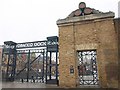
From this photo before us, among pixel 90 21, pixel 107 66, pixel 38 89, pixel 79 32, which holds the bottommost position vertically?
pixel 38 89

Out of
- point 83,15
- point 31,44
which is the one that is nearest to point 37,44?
point 31,44

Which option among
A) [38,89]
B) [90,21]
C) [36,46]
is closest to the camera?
[38,89]

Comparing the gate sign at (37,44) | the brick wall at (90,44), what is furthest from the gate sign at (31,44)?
the brick wall at (90,44)

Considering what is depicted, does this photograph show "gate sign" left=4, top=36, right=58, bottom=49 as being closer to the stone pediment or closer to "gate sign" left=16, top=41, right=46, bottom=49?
"gate sign" left=16, top=41, right=46, bottom=49

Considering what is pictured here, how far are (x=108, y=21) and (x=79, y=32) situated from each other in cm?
205

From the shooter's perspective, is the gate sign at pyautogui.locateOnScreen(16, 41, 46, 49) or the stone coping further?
the gate sign at pyautogui.locateOnScreen(16, 41, 46, 49)

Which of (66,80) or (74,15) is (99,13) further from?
(66,80)

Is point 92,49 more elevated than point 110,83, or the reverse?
point 92,49

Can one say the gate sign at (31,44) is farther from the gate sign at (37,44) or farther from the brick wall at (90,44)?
the brick wall at (90,44)

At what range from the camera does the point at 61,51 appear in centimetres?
1203

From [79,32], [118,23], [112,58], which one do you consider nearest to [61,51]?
[79,32]

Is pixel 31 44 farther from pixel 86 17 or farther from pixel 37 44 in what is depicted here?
pixel 86 17

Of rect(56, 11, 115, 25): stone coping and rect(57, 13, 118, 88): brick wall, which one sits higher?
rect(56, 11, 115, 25): stone coping

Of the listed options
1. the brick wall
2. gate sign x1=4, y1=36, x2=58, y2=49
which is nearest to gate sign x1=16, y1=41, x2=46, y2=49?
gate sign x1=4, y1=36, x2=58, y2=49
